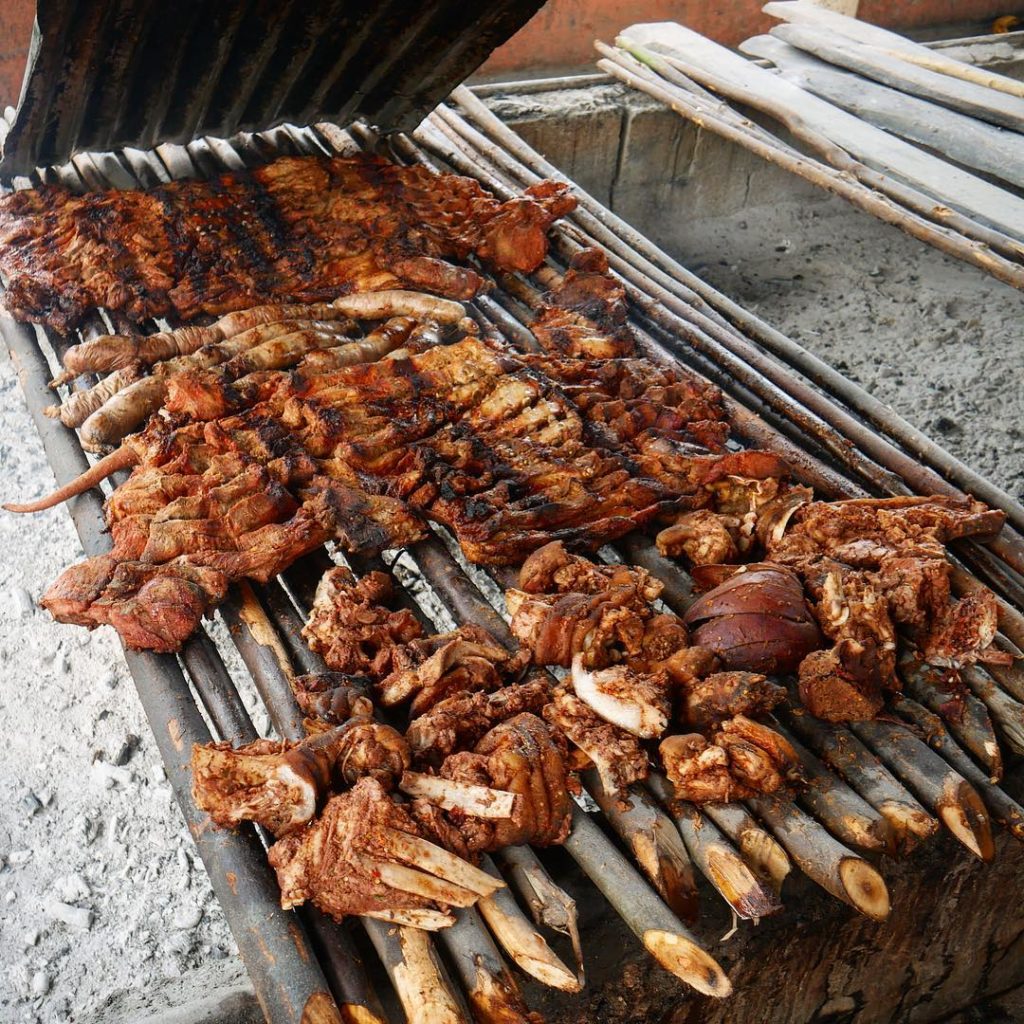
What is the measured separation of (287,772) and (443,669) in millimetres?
566

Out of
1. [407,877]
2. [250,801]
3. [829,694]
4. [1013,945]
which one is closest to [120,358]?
[250,801]

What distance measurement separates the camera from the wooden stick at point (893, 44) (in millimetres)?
7301

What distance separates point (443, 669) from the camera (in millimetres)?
3059

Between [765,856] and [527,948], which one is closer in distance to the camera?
[527,948]

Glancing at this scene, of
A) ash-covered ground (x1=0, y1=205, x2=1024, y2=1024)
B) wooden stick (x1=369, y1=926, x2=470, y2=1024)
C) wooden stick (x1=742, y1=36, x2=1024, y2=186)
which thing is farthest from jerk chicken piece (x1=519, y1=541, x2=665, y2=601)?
wooden stick (x1=742, y1=36, x2=1024, y2=186)

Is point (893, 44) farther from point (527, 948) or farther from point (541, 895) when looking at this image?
point (527, 948)

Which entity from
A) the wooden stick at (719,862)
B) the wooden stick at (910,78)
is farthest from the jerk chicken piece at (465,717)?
the wooden stick at (910,78)

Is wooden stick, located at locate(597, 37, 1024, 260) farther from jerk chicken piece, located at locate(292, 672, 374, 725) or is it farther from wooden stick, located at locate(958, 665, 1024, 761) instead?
jerk chicken piece, located at locate(292, 672, 374, 725)

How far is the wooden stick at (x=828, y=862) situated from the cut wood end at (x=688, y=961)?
1.24 ft

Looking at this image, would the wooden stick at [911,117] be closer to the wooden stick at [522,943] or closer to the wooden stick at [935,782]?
the wooden stick at [935,782]

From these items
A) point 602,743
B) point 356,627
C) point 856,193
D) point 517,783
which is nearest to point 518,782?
point 517,783

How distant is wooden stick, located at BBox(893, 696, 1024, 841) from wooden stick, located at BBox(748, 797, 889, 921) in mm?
477

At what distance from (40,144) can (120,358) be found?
171 centimetres

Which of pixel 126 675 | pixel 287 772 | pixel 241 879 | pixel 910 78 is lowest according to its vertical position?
pixel 126 675
